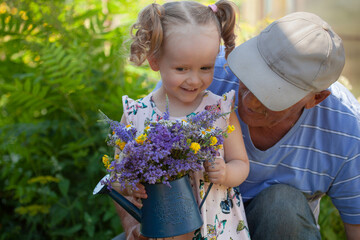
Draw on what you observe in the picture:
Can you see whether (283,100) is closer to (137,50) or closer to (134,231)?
(137,50)

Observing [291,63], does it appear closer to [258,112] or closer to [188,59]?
[258,112]

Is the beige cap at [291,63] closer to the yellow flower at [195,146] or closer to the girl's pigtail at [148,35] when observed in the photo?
the girl's pigtail at [148,35]

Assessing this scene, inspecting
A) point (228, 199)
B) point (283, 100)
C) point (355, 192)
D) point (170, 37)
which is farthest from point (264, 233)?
point (170, 37)

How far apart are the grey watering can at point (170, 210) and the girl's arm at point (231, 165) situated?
0.47ft

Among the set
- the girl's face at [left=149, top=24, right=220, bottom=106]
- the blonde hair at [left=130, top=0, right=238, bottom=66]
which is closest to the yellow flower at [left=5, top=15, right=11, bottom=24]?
the blonde hair at [left=130, top=0, right=238, bottom=66]

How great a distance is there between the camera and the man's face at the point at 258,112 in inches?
80.2

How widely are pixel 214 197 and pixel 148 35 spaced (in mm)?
752

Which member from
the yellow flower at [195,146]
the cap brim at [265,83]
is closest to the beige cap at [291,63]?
the cap brim at [265,83]

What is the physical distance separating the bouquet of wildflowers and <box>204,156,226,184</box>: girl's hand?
0.35 feet

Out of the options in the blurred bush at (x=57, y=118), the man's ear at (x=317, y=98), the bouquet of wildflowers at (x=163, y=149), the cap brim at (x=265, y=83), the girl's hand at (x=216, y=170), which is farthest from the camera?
the blurred bush at (x=57, y=118)

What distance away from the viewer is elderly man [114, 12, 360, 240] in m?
1.96

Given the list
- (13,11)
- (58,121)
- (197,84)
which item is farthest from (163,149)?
(13,11)

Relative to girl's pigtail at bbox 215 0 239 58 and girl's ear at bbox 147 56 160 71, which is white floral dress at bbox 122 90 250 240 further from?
girl's pigtail at bbox 215 0 239 58

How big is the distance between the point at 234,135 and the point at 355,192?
2.45ft
